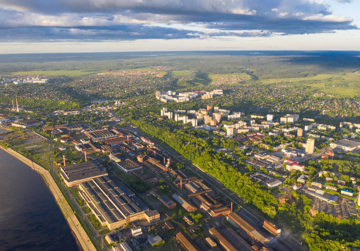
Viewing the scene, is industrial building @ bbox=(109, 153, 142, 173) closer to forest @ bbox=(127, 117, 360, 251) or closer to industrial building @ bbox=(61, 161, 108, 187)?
industrial building @ bbox=(61, 161, 108, 187)

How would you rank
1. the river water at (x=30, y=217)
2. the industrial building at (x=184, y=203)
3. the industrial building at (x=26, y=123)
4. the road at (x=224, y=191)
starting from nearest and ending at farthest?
the river water at (x=30, y=217) → the road at (x=224, y=191) → the industrial building at (x=184, y=203) → the industrial building at (x=26, y=123)

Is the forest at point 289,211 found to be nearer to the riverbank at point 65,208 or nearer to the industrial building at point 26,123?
the riverbank at point 65,208

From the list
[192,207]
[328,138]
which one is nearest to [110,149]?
[192,207]

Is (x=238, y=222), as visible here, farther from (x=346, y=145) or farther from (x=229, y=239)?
(x=346, y=145)

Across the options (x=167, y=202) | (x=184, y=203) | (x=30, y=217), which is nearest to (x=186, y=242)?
(x=184, y=203)

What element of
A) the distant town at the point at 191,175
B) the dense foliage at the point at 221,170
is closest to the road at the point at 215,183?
the distant town at the point at 191,175

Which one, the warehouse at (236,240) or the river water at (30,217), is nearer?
the warehouse at (236,240)
